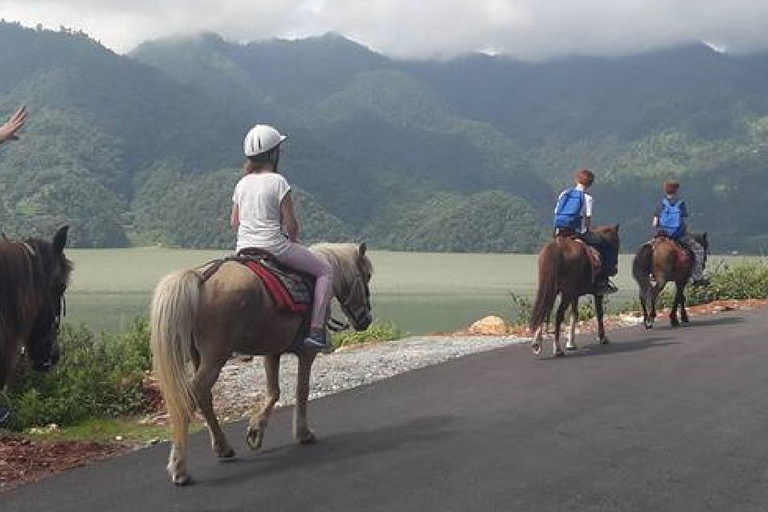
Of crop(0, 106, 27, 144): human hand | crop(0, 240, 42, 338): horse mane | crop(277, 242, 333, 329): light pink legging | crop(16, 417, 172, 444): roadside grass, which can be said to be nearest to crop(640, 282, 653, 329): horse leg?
crop(16, 417, 172, 444): roadside grass

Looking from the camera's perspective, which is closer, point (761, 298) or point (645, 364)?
point (645, 364)

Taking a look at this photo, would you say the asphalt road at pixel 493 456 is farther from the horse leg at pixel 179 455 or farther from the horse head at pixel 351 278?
the horse head at pixel 351 278

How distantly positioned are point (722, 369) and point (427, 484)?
6.26m

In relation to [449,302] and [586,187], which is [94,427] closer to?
[586,187]

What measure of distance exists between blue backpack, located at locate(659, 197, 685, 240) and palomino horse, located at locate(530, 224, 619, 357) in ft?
10.6

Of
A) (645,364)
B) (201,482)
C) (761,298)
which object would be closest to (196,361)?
(201,482)

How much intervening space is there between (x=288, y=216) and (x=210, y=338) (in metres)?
1.23

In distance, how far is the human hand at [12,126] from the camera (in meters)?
5.35

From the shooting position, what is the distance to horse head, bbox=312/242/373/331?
813 cm

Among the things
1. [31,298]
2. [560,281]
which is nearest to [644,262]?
[560,281]

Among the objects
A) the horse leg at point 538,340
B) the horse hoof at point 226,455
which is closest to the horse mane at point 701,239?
the horse leg at point 538,340

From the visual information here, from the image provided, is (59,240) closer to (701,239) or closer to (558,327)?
(558,327)

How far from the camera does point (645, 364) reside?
37.8 ft

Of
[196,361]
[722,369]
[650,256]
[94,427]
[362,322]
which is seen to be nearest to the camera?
[196,361]
